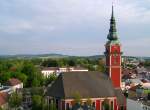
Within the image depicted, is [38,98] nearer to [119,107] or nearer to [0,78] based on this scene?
[119,107]

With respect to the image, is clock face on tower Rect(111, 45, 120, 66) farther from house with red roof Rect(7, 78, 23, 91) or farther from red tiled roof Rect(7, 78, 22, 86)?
red tiled roof Rect(7, 78, 22, 86)

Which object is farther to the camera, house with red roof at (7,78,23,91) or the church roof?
house with red roof at (7,78,23,91)

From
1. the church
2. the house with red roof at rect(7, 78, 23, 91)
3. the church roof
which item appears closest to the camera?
the church

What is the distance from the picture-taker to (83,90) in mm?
52906

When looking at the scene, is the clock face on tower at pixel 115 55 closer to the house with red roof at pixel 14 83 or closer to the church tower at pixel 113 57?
the church tower at pixel 113 57

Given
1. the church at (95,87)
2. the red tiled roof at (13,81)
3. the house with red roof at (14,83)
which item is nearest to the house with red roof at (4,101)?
the church at (95,87)

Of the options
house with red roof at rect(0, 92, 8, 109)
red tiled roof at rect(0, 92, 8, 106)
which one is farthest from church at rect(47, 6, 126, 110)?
red tiled roof at rect(0, 92, 8, 106)

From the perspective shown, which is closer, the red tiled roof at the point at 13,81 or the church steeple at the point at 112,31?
the church steeple at the point at 112,31

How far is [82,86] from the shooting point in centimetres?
5312

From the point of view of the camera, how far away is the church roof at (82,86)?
52.1 meters

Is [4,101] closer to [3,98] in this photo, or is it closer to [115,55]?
[3,98]

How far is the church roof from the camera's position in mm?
52125

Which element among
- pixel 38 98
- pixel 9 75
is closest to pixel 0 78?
pixel 9 75

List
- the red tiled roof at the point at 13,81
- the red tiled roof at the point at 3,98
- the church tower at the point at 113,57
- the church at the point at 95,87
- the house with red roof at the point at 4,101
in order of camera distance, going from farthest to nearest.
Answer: the red tiled roof at the point at 13,81 < the red tiled roof at the point at 3,98 < the house with red roof at the point at 4,101 < the church tower at the point at 113,57 < the church at the point at 95,87
